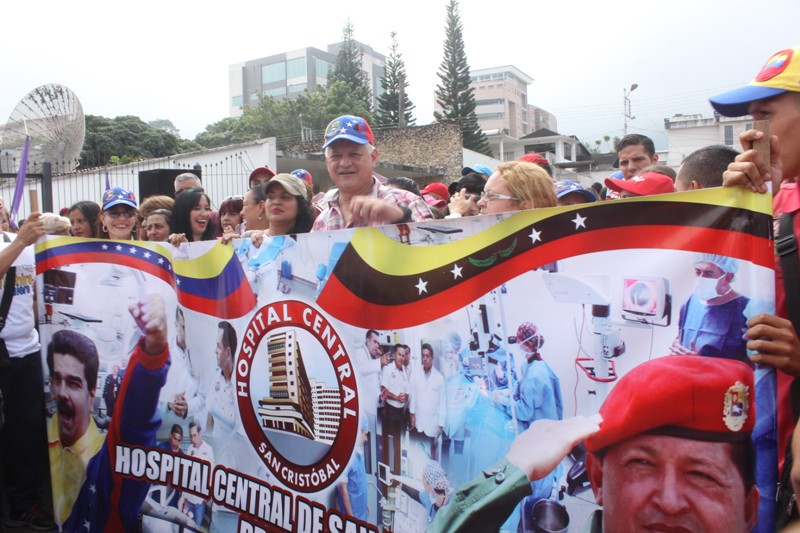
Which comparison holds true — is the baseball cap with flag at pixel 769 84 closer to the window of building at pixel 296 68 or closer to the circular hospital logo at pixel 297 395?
the circular hospital logo at pixel 297 395

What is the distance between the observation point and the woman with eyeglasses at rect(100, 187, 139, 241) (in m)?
4.61

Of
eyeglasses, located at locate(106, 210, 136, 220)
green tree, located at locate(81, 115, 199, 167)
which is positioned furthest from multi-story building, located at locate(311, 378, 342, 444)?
green tree, located at locate(81, 115, 199, 167)

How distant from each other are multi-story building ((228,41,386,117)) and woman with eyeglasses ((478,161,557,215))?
329ft

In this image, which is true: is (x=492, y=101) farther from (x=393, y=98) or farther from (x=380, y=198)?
(x=380, y=198)

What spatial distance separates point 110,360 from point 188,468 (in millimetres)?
881

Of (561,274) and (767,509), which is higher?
(561,274)

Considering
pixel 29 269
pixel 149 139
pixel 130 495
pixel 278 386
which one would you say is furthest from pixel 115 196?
pixel 149 139

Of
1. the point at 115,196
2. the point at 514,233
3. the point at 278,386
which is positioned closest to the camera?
the point at 514,233

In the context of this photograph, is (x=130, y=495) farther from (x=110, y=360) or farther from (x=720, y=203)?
(x=720, y=203)

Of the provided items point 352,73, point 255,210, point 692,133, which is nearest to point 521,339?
point 255,210

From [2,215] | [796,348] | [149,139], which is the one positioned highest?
[149,139]

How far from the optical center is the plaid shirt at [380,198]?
3338 mm

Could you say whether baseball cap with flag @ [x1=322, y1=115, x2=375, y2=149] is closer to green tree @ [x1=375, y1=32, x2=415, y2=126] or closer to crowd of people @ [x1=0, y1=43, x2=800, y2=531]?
crowd of people @ [x1=0, y1=43, x2=800, y2=531]

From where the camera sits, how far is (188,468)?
3.20 metres
